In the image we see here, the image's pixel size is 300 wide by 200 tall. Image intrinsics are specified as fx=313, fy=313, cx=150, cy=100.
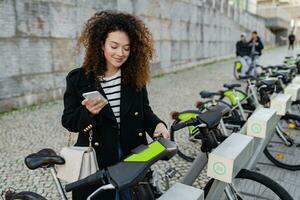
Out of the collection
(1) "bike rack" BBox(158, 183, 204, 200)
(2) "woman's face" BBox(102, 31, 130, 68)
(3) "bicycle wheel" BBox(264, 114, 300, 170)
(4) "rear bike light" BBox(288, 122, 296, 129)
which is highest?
(2) "woman's face" BBox(102, 31, 130, 68)

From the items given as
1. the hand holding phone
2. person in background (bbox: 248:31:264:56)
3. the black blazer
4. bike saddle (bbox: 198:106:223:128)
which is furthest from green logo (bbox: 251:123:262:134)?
person in background (bbox: 248:31:264:56)

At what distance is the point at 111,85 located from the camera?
198cm

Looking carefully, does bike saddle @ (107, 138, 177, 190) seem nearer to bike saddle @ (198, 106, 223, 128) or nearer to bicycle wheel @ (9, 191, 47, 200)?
bike saddle @ (198, 106, 223, 128)

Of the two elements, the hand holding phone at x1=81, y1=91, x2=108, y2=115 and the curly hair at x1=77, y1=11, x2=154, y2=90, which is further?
the curly hair at x1=77, y1=11, x2=154, y2=90

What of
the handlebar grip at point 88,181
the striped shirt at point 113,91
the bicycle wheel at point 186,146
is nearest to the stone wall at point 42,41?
the bicycle wheel at point 186,146

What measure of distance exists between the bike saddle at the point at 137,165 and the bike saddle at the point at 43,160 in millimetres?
581

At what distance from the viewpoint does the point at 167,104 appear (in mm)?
7547

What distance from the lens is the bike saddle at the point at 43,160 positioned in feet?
5.86

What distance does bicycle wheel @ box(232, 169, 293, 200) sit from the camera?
236cm

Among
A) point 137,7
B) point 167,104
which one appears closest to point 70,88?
point 167,104

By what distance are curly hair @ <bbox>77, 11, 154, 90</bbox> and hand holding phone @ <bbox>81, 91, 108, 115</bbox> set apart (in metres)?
0.27

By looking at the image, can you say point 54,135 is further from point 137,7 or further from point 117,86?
point 137,7

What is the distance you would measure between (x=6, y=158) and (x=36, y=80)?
333 cm

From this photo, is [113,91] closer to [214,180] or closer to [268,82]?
[214,180]
